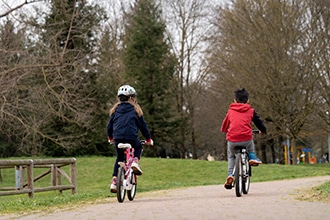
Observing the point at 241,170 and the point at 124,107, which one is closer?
the point at 124,107

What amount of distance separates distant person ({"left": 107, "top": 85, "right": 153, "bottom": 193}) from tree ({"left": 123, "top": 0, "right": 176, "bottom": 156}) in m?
37.1

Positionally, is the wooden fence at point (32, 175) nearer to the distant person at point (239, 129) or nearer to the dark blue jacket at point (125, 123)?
the dark blue jacket at point (125, 123)

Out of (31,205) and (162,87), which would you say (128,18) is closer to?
(162,87)

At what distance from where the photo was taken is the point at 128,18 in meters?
52.6

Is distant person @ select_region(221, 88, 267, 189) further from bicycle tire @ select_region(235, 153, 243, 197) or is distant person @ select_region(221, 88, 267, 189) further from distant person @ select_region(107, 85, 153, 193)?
distant person @ select_region(107, 85, 153, 193)

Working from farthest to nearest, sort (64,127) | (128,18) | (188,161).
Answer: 1. (128,18)
2. (64,127)
3. (188,161)

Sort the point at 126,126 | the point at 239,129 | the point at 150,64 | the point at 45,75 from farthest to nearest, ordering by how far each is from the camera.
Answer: the point at 150,64, the point at 45,75, the point at 239,129, the point at 126,126

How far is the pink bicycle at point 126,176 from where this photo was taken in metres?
→ 10.4

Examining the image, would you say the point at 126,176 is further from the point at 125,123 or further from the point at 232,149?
the point at 232,149

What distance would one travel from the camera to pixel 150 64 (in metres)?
48.6

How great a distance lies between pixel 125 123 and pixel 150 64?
125 feet

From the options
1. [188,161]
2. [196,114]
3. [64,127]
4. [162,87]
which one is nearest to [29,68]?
[188,161]

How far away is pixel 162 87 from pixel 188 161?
17.9 metres

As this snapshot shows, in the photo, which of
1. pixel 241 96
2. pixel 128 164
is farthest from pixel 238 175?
pixel 128 164
